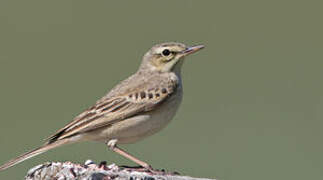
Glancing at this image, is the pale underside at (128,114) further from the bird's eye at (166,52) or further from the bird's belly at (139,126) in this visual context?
the bird's eye at (166,52)

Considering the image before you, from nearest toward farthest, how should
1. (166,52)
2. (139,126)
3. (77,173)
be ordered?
→ 1. (77,173)
2. (139,126)
3. (166,52)

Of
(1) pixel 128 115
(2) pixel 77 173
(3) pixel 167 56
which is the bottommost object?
(2) pixel 77 173

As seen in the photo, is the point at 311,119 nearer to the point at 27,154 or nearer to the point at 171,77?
the point at 171,77

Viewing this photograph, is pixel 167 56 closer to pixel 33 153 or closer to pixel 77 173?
pixel 33 153

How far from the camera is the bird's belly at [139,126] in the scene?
30.8 ft

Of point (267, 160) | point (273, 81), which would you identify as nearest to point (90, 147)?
point (267, 160)

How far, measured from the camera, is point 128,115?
9531 mm

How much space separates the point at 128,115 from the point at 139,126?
0.21 metres

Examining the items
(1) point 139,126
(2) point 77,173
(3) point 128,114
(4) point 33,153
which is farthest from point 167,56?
(2) point 77,173

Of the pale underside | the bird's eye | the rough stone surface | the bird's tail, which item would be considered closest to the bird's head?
the bird's eye

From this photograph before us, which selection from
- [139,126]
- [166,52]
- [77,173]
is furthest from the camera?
[166,52]

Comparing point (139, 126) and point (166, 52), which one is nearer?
point (139, 126)

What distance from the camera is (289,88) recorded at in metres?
13.3

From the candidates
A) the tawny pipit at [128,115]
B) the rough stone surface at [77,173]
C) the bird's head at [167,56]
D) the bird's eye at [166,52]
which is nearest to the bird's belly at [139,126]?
the tawny pipit at [128,115]
